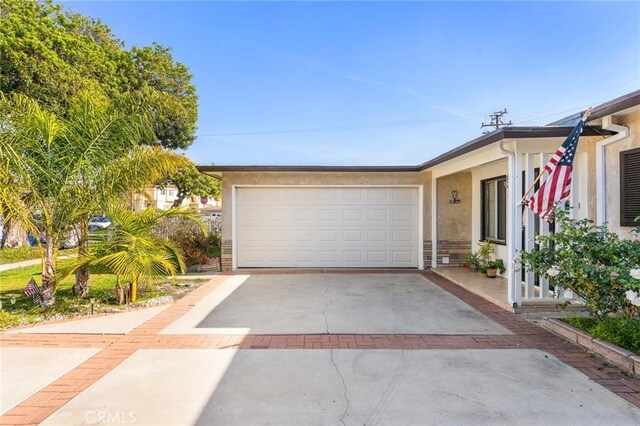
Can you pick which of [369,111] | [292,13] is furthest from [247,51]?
[369,111]

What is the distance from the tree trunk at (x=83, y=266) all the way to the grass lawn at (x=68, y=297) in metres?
0.13

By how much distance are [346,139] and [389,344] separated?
19643mm

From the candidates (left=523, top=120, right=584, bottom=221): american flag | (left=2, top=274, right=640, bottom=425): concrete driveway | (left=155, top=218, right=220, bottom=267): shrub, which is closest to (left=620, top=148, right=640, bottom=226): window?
(left=523, top=120, right=584, bottom=221): american flag

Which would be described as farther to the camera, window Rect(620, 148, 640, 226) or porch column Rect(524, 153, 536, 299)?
porch column Rect(524, 153, 536, 299)

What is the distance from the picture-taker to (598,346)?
3.81 m

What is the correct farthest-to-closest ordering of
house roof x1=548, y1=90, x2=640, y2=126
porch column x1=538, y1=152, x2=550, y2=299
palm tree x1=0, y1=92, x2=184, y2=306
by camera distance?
porch column x1=538, y1=152, x2=550, y2=299 → palm tree x1=0, y1=92, x2=184, y2=306 → house roof x1=548, y1=90, x2=640, y2=126

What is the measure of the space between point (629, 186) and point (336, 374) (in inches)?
178

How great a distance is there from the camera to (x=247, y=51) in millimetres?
14062

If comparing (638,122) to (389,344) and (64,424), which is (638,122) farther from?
(64,424)

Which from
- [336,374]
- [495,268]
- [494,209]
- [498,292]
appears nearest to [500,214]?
[494,209]

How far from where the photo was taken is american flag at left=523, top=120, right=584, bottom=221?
4.44 metres

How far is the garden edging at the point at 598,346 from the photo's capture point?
3.41 metres

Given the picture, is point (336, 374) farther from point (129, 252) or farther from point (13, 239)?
point (13, 239)

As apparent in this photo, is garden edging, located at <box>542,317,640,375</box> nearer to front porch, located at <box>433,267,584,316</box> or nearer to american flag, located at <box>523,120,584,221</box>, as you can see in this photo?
front porch, located at <box>433,267,584,316</box>
